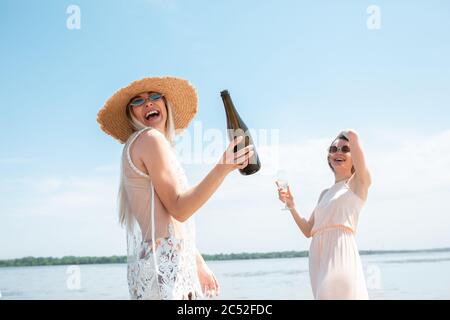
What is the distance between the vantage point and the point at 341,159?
15.7 ft

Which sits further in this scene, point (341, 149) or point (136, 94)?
point (341, 149)

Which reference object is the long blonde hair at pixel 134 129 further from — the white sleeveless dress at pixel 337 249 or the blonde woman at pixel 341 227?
the white sleeveless dress at pixel 337 249

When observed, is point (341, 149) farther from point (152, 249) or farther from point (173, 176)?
point (152, 249)

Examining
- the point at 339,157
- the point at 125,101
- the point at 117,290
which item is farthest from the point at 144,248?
the point at 117,290

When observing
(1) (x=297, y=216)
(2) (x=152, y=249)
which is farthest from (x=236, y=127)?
(1) (x=297, y=216)

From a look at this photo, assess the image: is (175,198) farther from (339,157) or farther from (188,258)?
(339,157)

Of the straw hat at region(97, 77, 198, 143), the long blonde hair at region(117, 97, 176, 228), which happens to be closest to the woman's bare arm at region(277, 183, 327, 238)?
the straw hat at region(97, 77, 198, 143)

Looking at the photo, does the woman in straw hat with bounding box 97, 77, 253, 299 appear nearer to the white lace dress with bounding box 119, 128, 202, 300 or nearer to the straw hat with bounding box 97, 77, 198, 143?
the white lace dress with bounding box 119, 128, 202, 300

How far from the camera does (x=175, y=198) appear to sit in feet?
7.80

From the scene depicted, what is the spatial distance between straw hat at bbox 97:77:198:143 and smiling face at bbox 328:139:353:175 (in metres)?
1.93

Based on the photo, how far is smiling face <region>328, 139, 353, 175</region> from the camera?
4.76 m

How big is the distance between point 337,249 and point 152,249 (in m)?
2.43

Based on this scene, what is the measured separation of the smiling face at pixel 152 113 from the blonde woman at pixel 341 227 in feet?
6.81
